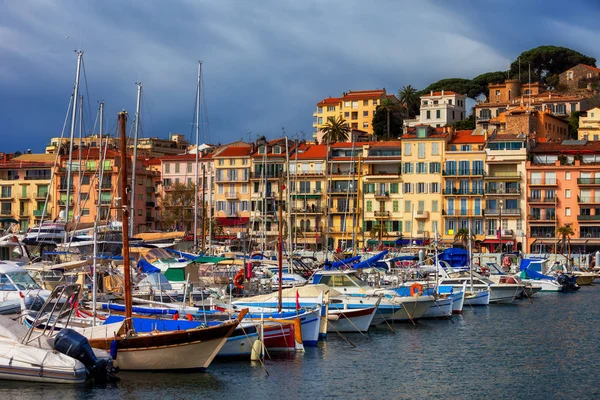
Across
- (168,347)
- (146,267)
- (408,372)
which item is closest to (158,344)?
(168,347)

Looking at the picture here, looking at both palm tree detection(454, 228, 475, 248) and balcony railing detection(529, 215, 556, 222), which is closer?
palm tree detection(454, 228, 475, 248)

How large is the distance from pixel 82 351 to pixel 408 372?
12.3 m

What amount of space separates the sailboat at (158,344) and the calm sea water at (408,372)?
46 centimetres

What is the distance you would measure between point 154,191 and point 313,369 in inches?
3504

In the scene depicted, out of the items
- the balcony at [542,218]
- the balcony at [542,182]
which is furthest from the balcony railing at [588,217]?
the balcony at [542,182]

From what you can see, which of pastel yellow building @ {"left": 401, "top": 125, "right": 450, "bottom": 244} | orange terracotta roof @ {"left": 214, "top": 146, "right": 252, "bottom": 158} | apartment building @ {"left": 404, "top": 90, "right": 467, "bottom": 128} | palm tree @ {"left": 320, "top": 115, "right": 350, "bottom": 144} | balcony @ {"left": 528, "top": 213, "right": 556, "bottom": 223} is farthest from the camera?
apartment building @ {"left": 404, "top": 90, "right": 467, "bottom": 128}

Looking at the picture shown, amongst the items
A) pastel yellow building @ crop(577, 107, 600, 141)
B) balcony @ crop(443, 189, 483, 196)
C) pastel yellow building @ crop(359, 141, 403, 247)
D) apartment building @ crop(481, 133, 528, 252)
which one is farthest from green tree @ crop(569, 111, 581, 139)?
pastel yellow building @ crop(359, 141, 403, 247)

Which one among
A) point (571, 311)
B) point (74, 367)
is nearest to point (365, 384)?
point (74, 367)

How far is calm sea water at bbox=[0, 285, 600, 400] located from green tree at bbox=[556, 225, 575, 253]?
53.6 m

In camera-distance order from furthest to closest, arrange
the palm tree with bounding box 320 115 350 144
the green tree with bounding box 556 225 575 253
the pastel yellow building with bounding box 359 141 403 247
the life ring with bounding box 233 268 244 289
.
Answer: the palm tree with bounding box 320 115 350 144 < the pastel yellow building with bounding box 359 141 403 247 < the green tree with bounding box 556 225 575 253 < the life ring with bounding box 233 268 244 289

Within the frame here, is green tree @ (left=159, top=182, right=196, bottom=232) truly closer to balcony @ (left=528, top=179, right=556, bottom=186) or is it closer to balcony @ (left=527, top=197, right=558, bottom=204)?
balcony @ (left=527, top=197, right=558, bottom=204)

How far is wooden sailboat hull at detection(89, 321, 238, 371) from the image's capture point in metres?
32.2

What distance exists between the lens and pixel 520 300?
69.3 metres

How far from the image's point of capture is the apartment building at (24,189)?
385ft
